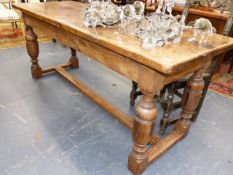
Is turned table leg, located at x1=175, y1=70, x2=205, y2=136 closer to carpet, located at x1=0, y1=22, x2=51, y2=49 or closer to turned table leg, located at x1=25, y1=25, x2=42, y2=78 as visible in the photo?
turned table leg, located at x1=25, y1=25, x2=42, y2=78

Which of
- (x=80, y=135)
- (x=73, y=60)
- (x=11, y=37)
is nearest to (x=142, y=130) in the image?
(x=80, y=135)

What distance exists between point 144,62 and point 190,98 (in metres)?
0.64

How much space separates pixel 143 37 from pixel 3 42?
3.10m

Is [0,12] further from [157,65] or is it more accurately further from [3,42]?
[157,65]

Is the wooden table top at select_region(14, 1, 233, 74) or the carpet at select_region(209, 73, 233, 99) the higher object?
the wooden table top at select_region(14, 1, 233, 74)

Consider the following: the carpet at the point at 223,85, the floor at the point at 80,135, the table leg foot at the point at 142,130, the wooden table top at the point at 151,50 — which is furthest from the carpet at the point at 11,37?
the table leg foot at the point at 142,130

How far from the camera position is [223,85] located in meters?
2.59

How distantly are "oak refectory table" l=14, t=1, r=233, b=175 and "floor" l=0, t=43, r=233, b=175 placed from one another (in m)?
0.13

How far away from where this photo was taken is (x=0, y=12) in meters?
3.34

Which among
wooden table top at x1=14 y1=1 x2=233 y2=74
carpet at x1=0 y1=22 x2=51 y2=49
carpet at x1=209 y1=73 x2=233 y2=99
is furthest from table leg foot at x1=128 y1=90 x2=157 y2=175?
carpet at x1=0 y1=22 x2=51 y2=49

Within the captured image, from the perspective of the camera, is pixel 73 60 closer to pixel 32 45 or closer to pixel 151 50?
pixel 32 45

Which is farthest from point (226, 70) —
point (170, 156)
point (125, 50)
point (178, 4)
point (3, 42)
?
point (3, 42)

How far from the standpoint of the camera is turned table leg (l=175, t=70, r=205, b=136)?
138 cm

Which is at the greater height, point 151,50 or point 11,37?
point 151,50
